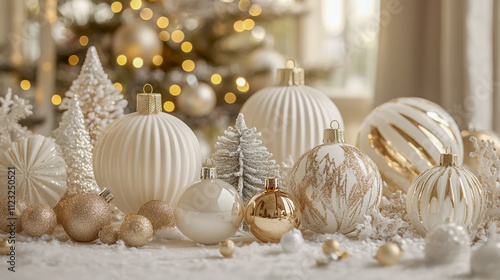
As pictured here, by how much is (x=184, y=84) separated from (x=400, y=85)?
0.95 meters

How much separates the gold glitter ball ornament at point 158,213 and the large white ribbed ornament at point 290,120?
258mm

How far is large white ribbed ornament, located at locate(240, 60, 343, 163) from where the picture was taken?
1.06m

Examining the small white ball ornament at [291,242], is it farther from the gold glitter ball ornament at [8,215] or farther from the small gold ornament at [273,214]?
the gold glitter ball ornament at [8,215]

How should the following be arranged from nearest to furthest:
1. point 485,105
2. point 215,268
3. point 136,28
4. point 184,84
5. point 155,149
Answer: point 215,268 < point 155,149 < point 485,105 < point 136,28 < point 184,84

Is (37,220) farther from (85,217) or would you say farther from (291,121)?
(291,121)

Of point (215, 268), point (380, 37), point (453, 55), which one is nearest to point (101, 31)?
point (380, 37)

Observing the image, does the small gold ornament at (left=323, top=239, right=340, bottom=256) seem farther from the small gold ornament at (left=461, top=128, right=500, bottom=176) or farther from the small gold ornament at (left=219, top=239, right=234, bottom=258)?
the small gold ornament at (left=461, top=128, right=500, bottom=176)

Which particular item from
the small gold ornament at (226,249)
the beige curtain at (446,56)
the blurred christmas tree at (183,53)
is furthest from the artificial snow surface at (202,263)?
the blurred christmas tree at (183,53)

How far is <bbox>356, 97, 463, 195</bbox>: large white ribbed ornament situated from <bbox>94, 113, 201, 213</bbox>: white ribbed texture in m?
0.35

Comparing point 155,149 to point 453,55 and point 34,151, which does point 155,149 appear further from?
point 453,55

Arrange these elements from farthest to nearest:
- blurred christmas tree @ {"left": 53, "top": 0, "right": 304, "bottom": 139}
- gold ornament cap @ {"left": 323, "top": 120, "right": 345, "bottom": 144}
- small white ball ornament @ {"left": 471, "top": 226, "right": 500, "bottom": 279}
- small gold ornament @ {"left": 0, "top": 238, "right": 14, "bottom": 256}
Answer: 1. blurred christmas tree @ {"left": 53, "top": 0, "right": 304, "bottom": 139}
2. gold ornament cap @ {"left": 323, "top": 120, "right": 345, "bottom": 144}
3. small gold ornament @ {"left": 0, "top": 238, "right": 14, "bottom": 256}
4. small white ball ornament @ {"left": 471, "top": 226, "right": 500, "bottom": 279}

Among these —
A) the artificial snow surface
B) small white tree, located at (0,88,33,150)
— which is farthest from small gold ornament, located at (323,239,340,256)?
small white tree, located at (0,88,33,150)

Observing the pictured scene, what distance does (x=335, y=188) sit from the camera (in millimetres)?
850

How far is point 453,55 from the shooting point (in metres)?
1.91
